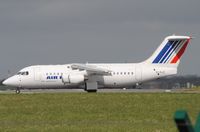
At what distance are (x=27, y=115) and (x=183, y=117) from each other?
18.2 meters

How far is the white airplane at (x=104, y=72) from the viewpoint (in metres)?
52.9

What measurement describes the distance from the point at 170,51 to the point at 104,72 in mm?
7014

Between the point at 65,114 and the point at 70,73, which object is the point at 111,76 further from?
the point at 65,114

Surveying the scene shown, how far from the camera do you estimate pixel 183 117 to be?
10.0 ft

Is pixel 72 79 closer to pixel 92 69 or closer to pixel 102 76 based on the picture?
pixel 92 69

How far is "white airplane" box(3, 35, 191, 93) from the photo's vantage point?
52.9 metres

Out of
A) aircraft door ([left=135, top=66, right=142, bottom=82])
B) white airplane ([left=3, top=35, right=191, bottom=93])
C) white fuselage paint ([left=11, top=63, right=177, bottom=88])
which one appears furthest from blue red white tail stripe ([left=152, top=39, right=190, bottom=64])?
aircraft door ([left=135, top=66, right=142, bottom=82])

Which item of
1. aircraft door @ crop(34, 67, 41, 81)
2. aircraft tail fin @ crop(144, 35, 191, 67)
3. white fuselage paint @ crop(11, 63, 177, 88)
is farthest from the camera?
aircraft tail fin @ crop(144, 35, 191, 67)

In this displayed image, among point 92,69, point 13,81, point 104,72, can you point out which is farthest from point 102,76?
point 13,81

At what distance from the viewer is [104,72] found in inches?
2121

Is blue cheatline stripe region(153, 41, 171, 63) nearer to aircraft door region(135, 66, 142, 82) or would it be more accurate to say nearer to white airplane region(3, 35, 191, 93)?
white airplane region(3, 35, 191, 93)

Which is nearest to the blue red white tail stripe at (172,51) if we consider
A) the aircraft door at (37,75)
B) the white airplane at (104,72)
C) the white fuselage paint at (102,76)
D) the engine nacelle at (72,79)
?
the white airplane at (104,72)

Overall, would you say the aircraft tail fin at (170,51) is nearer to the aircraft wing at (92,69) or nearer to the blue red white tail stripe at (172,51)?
the blue red white tail stripe at (172,51)

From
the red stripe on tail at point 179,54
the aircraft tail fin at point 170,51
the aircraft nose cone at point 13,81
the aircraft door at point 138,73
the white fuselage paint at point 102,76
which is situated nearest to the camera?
the white fuselage paint at point 102,76
